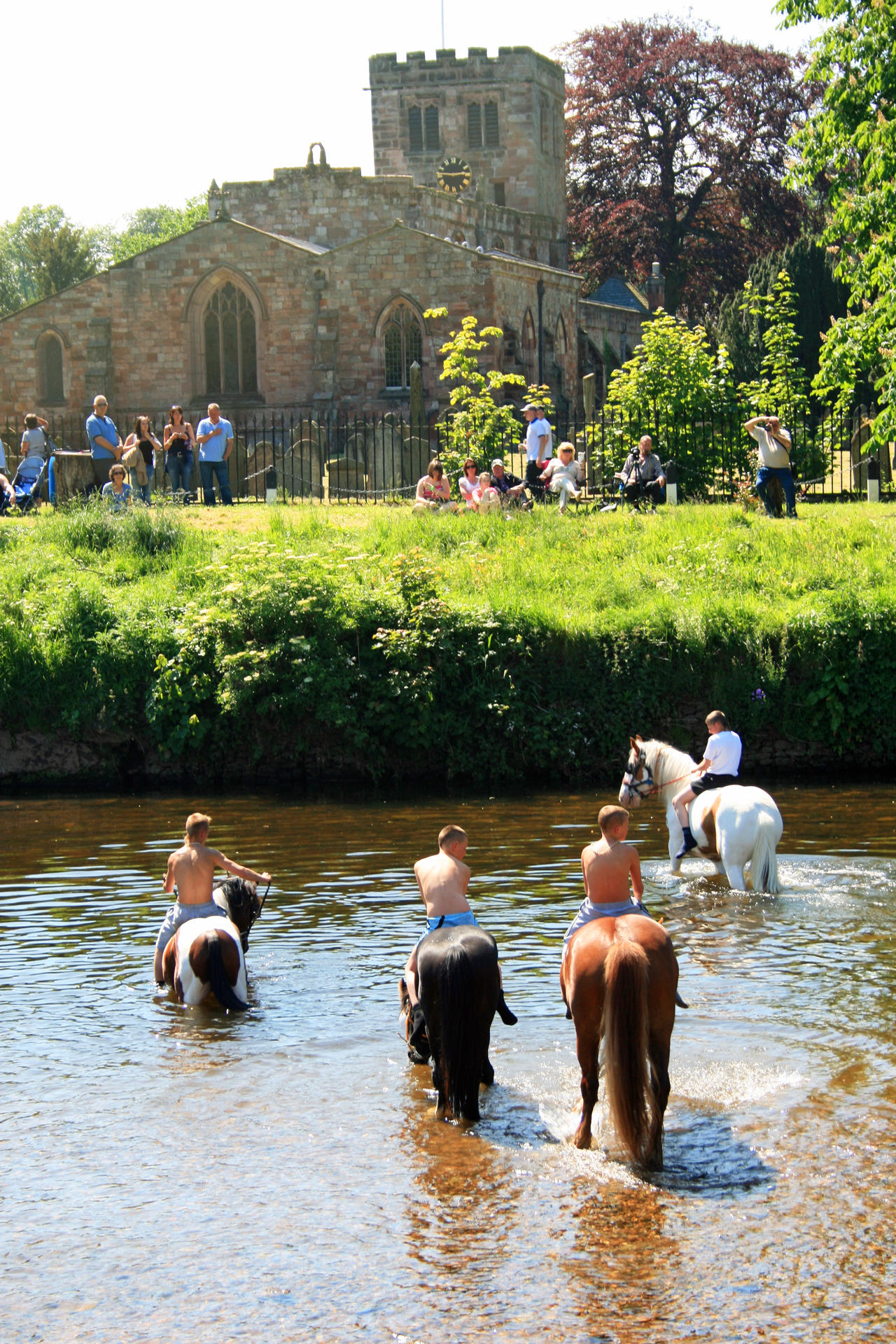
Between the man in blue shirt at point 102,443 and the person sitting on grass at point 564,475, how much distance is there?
8.32 metres

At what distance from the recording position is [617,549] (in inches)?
936

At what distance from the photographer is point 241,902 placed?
38.1 feet

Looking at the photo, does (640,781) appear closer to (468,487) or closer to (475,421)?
(468,487)

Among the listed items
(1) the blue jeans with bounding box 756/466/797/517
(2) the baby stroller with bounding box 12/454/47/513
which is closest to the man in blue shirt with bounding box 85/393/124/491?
(2) the baby stroller with bounding box 12/454/47/513

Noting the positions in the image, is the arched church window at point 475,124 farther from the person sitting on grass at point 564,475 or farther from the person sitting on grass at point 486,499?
the person sitting on grass at point 486,499

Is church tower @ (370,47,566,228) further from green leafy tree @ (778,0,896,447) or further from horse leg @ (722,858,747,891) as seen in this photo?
horse leg @ (722,858,747,891)

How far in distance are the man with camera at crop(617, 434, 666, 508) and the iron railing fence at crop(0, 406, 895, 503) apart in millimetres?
1486

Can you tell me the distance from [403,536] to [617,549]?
136 inches

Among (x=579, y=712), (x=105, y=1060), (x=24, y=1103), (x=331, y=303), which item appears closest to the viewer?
(x=24, y=1103)

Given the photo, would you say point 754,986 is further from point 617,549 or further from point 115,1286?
point 617,549

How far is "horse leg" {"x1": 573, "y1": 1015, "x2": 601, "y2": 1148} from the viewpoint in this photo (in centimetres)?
827

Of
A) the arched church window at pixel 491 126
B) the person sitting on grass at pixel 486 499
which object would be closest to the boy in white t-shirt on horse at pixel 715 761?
the person sitting on grass at pixel 486 499

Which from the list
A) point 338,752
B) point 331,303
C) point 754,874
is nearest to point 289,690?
point 338,752

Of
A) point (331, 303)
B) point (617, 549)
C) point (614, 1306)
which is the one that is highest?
point (331, 303)
